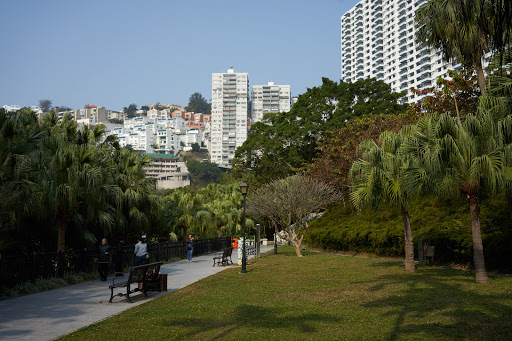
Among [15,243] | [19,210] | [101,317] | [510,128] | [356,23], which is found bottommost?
[101,317]

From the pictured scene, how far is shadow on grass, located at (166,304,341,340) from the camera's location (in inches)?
343

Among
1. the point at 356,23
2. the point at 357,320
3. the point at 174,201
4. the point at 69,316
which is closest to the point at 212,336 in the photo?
the point at 357,320

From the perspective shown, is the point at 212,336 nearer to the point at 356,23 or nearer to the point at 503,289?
the point at 503,289

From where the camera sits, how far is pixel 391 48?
17012 cm

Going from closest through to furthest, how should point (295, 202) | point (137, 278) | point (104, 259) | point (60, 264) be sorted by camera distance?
point (137, 278) → point (60, 264) → point (104, 259) → point (295, 202)

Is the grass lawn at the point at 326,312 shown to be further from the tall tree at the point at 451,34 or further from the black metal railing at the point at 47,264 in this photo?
the tall tree at the point at 451,34

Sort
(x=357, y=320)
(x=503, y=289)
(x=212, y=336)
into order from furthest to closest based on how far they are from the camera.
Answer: (x=503, y=289) < (x=357, y=320) < (x=212, y=336)

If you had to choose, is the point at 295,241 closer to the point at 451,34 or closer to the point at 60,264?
the point at 451,34

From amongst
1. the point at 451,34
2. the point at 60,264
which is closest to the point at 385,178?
the point at 451,34

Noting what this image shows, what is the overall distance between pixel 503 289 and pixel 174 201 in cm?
3692

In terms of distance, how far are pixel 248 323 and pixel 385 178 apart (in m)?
Result: 11.5

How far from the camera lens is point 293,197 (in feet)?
114

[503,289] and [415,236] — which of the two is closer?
[503,289]

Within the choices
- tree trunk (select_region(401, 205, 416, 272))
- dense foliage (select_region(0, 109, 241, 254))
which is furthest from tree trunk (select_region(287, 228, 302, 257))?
tree trunk (select_region(401, 205, 416, 272))
